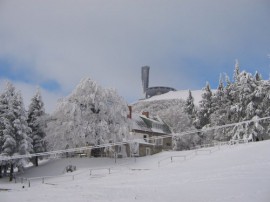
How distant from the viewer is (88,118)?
41.3 meters

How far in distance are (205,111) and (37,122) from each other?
25.1m

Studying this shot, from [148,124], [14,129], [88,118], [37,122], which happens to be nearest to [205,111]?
[148,124]

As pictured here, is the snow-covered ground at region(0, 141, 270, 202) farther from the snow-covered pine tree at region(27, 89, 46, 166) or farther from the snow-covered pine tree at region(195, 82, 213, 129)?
the snow-covered pine tree at region(195, 82, 213, 129)

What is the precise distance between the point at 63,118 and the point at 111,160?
7.28 m

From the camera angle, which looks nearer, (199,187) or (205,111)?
(199,187)

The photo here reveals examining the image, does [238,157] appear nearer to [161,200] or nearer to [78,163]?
[161,200]

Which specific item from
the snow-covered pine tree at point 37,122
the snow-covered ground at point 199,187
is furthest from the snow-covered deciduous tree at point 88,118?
the snow-covered ground at point 199,187

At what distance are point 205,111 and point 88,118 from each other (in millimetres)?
20758

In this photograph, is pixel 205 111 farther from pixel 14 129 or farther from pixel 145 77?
pixel 145 77

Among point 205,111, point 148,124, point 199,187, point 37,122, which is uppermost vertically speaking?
point 205,111

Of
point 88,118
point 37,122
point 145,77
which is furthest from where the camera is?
point 145,77

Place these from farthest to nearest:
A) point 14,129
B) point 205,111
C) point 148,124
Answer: point 148,124, point 205,111, point 14,129

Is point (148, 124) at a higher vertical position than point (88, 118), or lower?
higher

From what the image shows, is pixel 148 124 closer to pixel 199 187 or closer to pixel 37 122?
pixel 37 122
